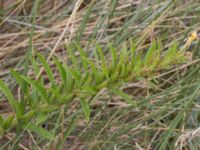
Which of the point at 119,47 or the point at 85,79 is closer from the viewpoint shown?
the point at 85,79

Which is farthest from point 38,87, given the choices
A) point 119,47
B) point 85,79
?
point 119,47

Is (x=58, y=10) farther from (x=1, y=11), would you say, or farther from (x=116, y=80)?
(x=116, y=80)

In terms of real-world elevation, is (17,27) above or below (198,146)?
above

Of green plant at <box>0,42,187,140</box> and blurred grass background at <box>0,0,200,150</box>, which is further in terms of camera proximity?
blurred grass background at <box>0,0,200,150</box>

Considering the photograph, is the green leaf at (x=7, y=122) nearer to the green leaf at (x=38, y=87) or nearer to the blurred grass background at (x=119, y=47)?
the green leaf at (x=38, y=87)

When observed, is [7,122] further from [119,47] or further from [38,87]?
[119,47]

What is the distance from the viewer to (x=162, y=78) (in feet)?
4.64

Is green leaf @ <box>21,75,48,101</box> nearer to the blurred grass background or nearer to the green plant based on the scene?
the green plant

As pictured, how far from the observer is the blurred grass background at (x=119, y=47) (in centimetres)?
119

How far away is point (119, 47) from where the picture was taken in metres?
1.28

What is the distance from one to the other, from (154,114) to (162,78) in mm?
247

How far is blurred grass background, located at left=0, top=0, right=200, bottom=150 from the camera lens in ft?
3.90

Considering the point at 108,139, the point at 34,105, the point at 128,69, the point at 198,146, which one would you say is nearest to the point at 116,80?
the point at 128,69

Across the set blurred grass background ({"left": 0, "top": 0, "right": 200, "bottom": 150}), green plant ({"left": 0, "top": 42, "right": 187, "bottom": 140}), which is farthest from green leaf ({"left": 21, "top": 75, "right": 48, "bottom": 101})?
blurred grass background ({"left": 0, "top": 0, "right": 200, "bottom": 150})
